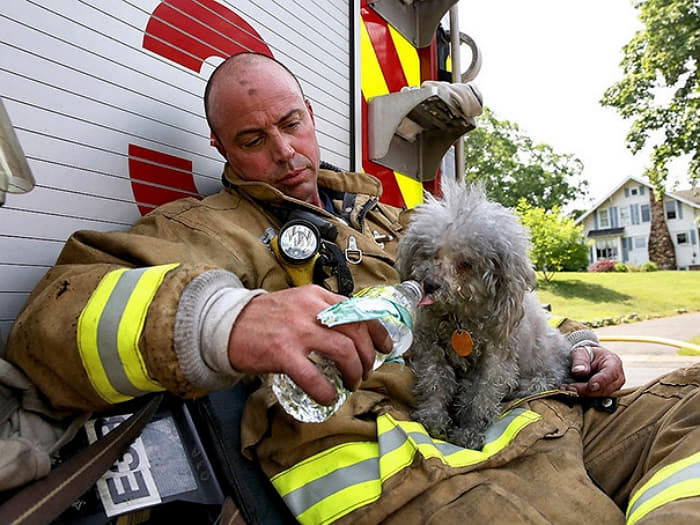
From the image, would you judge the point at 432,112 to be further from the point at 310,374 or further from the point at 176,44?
the point at 310,374

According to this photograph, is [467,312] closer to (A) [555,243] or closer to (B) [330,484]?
(B) [330,484]

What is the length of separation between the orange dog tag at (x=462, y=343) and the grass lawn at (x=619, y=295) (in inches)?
636

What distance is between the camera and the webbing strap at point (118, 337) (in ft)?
3.57

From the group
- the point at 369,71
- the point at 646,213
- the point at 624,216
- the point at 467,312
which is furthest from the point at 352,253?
the point at 624,216

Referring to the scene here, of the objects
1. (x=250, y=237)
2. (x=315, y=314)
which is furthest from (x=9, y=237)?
(x=315, y=314)

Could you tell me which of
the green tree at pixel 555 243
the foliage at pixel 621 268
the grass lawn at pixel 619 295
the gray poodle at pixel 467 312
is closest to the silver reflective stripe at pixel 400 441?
the gray poodle at pixel 467 312

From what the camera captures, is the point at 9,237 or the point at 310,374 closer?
the point at 310,374

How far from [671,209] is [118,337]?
176 ft

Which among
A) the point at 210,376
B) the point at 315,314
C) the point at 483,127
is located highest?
the point at 483,127

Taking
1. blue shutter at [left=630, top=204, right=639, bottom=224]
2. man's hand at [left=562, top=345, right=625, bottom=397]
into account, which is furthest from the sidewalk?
blue shutter at [left=630, top=204, right=639, bottom=224]

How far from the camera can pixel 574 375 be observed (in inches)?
87.7

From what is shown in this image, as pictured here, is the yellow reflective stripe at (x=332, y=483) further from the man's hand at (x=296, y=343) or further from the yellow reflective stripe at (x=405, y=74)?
the yellow reflective stripe at (x=405, y=74)

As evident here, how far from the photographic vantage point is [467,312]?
2.10 meters

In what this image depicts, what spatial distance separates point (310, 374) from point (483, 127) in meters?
41.0
